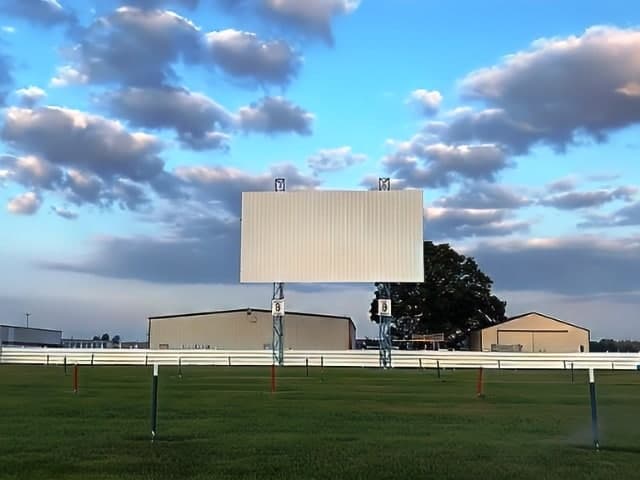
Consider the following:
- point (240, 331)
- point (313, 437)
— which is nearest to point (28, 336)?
point (240, 331)

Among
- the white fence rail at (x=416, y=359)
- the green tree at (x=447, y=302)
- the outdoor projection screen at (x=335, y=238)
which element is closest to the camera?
the outdoor projection screen at (x=335, y=238)

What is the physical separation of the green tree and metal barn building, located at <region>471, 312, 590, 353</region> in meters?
12.4

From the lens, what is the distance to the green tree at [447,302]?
9412 cm

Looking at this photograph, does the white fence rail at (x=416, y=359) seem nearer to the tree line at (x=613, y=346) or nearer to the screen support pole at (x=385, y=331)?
the screen support pole at (x=385, y=331)

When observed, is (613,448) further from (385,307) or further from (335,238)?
(335,238)

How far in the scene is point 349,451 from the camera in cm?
1372

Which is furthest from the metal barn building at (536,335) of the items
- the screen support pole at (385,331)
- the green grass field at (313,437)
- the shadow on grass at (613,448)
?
the shadow on grass at (613,448)

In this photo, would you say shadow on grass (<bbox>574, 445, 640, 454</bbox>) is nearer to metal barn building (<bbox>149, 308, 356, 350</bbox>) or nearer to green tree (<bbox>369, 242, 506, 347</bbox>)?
metal barn building (<bbox>149, 308, 356, 350</bbox>)

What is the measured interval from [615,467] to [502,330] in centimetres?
7002

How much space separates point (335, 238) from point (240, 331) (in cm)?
2447

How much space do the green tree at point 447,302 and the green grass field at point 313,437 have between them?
6604 centimetres

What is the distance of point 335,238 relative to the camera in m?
57.4

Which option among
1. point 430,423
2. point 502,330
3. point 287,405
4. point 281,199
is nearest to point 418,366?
point 281,199

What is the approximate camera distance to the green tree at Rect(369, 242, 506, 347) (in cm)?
9412
